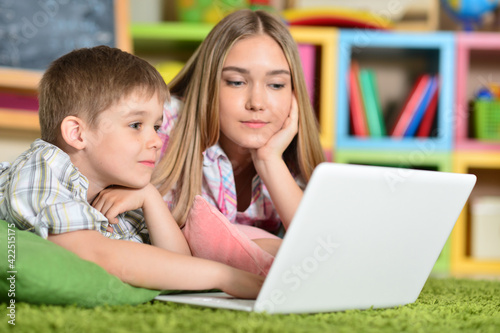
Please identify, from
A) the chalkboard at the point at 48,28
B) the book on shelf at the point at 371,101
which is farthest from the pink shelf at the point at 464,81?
the chalkboard at the point at 48,28

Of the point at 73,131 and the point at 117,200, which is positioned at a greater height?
the point at 73,131

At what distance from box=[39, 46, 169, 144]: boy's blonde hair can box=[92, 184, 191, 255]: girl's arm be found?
0.14 metres

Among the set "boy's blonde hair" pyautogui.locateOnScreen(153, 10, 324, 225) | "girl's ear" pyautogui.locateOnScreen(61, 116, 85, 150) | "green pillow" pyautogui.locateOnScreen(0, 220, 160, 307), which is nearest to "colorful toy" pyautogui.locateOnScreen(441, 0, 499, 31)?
"boy's blonde hair" pyautogui.locateOnScreen(153, 10, 324, 225)

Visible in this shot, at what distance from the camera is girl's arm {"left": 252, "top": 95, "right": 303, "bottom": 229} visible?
1311 millimetres

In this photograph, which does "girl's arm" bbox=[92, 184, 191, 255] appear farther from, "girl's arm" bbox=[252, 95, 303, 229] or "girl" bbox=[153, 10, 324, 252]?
"girl's arm" bbox=[252, 95, 303, 229]

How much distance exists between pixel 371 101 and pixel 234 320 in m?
1.74

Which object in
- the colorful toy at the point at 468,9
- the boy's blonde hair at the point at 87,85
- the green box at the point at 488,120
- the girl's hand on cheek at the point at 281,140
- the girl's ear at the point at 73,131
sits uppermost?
the colorful toy at the point at 468,9

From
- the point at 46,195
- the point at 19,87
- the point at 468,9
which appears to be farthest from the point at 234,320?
the point at 468,9

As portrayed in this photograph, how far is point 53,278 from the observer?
0.82 metres

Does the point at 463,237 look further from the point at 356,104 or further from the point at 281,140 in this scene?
the point at 281,140

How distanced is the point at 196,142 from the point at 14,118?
992 millimetres

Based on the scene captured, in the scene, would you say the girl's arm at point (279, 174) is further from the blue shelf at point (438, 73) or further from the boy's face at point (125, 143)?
the blue shelf at point (438, 73)

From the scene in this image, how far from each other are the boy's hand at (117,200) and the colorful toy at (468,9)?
182 centimetres

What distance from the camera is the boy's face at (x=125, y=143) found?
41.7 inches
